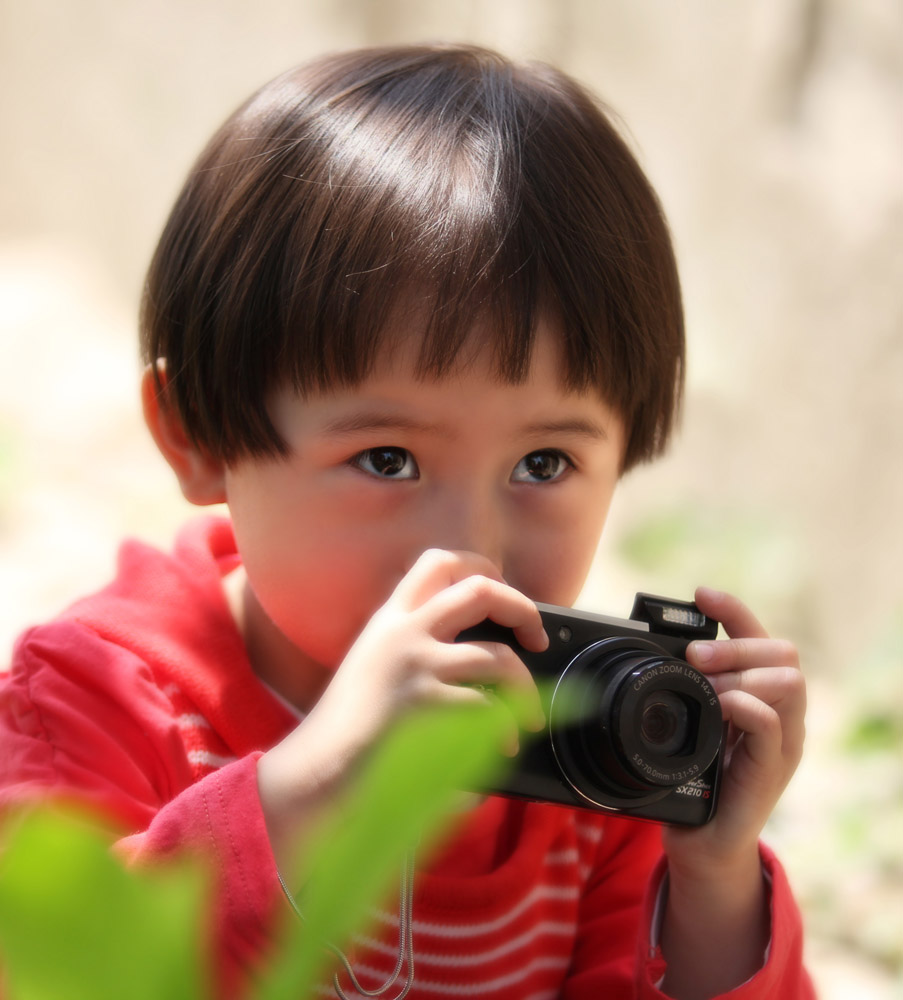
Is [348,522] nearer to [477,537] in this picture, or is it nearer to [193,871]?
[477,537]

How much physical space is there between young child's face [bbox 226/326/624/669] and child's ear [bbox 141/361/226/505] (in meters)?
0.07

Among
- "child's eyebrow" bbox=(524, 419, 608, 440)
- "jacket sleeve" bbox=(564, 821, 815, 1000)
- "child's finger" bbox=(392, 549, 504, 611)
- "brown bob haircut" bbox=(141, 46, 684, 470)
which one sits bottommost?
"jacket sleeve" bbox=(564, 821, 815, 1000)

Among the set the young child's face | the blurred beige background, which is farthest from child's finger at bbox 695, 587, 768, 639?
the blurred beige background

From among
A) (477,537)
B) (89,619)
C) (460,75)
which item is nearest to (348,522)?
(477,537)

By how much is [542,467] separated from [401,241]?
0.22m

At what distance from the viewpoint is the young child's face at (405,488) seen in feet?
2.80

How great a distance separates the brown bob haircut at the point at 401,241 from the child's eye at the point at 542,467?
6 centimetres

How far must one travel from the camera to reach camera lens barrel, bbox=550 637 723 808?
2.50 feet

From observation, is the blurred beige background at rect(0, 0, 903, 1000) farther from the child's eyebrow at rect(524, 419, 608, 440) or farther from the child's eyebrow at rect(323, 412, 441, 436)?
the child's eyebrow at rect(323, 412, 441, 436)

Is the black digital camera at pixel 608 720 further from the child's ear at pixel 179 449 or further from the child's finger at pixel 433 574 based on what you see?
the child's ear at pixel 179 449

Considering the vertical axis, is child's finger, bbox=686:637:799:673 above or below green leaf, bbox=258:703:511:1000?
below

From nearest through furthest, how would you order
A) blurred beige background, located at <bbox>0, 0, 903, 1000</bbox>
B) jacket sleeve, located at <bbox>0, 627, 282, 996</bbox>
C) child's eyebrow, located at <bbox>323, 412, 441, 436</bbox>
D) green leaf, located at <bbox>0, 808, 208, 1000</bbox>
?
green leaf, located at <bbox>0, 808, 208, 1000</bbox>, jacket sleeve, located at <bbox>0, 627, 282, 996</bbox>, child's eyebrow, located at <bbox>323, 412, 441, 436</bbox>, blurred beige background, located at <bbox>0, 0, 903, 1000</bbox>

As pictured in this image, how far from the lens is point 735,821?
89 centimetres

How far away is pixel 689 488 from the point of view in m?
3.23
